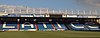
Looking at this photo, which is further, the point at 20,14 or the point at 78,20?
the point at 78,20

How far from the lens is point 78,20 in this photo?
74.9 m

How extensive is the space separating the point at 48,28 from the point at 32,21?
7468 mm

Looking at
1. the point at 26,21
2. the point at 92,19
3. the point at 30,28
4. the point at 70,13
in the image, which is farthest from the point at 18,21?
the point at 92,19

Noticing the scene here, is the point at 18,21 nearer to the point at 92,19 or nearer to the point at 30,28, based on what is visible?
the point at 30,28

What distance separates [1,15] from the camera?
67750mm

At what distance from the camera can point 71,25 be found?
70938 mm

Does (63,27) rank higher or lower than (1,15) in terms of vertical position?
lower

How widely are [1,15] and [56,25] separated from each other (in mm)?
16748

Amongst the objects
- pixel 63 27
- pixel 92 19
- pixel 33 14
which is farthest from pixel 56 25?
pixel 92 19

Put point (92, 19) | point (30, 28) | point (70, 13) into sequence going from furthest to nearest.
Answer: point (92, 19) → point (70, 13) → point (30, 28)

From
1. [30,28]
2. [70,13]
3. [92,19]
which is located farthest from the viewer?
[92,19]

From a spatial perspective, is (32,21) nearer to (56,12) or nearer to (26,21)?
(26,21)

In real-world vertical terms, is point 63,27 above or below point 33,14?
below

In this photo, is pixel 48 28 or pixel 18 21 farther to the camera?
pixel 18 21
